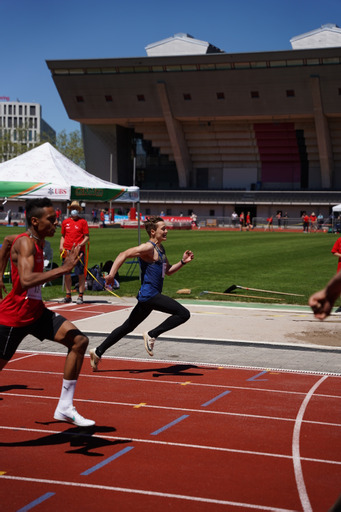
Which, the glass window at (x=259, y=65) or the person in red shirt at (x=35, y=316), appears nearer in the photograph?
the person in red shirt at (x=35, y=316)

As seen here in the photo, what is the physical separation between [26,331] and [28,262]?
0.67 metres

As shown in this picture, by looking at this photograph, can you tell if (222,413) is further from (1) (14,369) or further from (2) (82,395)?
(1) (14,369)

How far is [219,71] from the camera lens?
71188mm

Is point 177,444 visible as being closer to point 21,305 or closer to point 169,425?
point 169,425

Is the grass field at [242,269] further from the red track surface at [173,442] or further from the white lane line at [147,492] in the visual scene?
the white lane line at [147,492]

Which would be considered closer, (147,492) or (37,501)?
(37,501)

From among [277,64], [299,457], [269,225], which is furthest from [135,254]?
[277,64]

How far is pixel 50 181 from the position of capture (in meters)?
18.1

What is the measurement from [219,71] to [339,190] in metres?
18.3

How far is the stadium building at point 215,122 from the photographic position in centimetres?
7056

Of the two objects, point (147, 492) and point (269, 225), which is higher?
point (269, 225)

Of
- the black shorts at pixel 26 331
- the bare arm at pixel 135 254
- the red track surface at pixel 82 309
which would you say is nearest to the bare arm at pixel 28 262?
the black shorts at pixel 26 331

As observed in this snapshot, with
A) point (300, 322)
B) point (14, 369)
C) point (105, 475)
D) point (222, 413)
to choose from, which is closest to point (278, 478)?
point (105, 475)

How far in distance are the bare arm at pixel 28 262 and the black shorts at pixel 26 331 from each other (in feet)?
1.68
